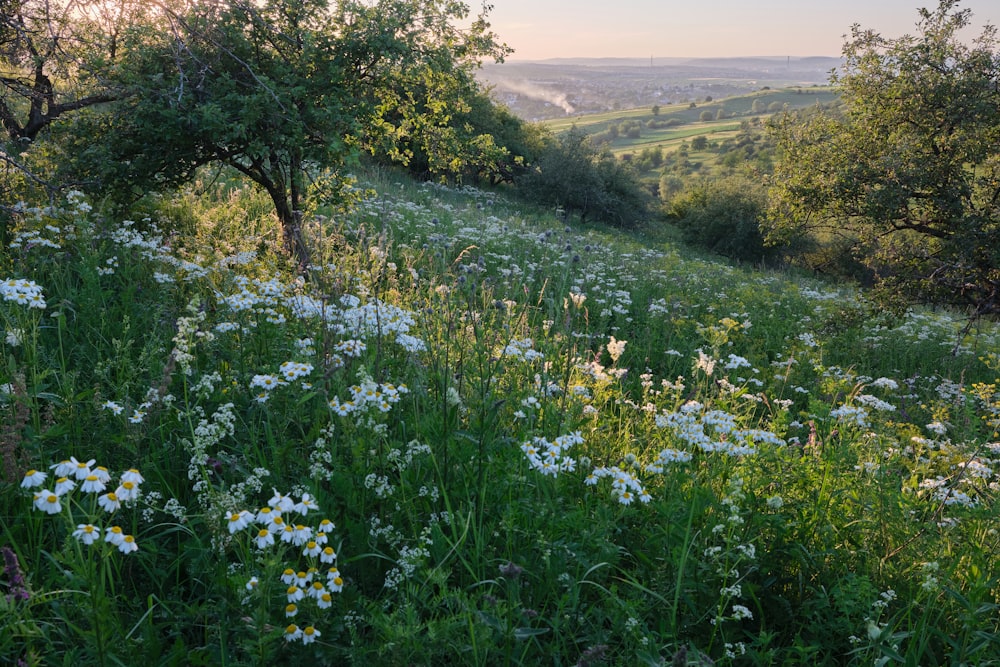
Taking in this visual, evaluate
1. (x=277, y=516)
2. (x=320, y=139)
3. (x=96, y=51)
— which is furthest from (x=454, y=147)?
(x=277, y=516)

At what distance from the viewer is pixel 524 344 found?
154 inches

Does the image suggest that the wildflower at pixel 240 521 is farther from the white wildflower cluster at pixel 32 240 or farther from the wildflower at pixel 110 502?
the white wildflower cluster at pixel 32 240

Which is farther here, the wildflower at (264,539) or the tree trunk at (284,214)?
the tree trunk at (284,214)

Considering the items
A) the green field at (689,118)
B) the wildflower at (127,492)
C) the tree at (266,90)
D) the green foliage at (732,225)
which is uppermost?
the green field at (689,118)

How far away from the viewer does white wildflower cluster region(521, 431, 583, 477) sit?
2611 mm

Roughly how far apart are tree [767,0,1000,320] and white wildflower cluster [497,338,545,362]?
807cm

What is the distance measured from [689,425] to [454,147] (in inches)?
194

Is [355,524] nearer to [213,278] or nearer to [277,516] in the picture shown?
[277,516]

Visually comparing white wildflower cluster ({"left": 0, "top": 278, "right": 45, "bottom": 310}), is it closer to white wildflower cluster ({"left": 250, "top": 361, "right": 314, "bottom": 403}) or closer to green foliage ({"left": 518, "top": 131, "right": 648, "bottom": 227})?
white wildflower cluster ({"left": 250, "top": 361, "right": 314, "bottom": 403})

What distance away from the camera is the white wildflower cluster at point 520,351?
3.67m

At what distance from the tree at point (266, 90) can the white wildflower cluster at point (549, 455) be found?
307cm

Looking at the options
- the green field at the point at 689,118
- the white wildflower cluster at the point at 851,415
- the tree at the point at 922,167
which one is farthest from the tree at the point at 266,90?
the green field at the point at 689,118

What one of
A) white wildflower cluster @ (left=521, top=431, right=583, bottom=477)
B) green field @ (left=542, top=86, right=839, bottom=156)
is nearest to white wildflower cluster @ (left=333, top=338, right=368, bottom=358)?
white wildflower cluster @ (left=521, top=431, right=583, bottom=477)

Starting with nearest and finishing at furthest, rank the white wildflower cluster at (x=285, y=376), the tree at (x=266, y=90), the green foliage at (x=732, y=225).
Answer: the white wildflower cluster at (x=285, y=376)
the tree at (x=266, y=90)
the green foliage at (x=732, y=225)
